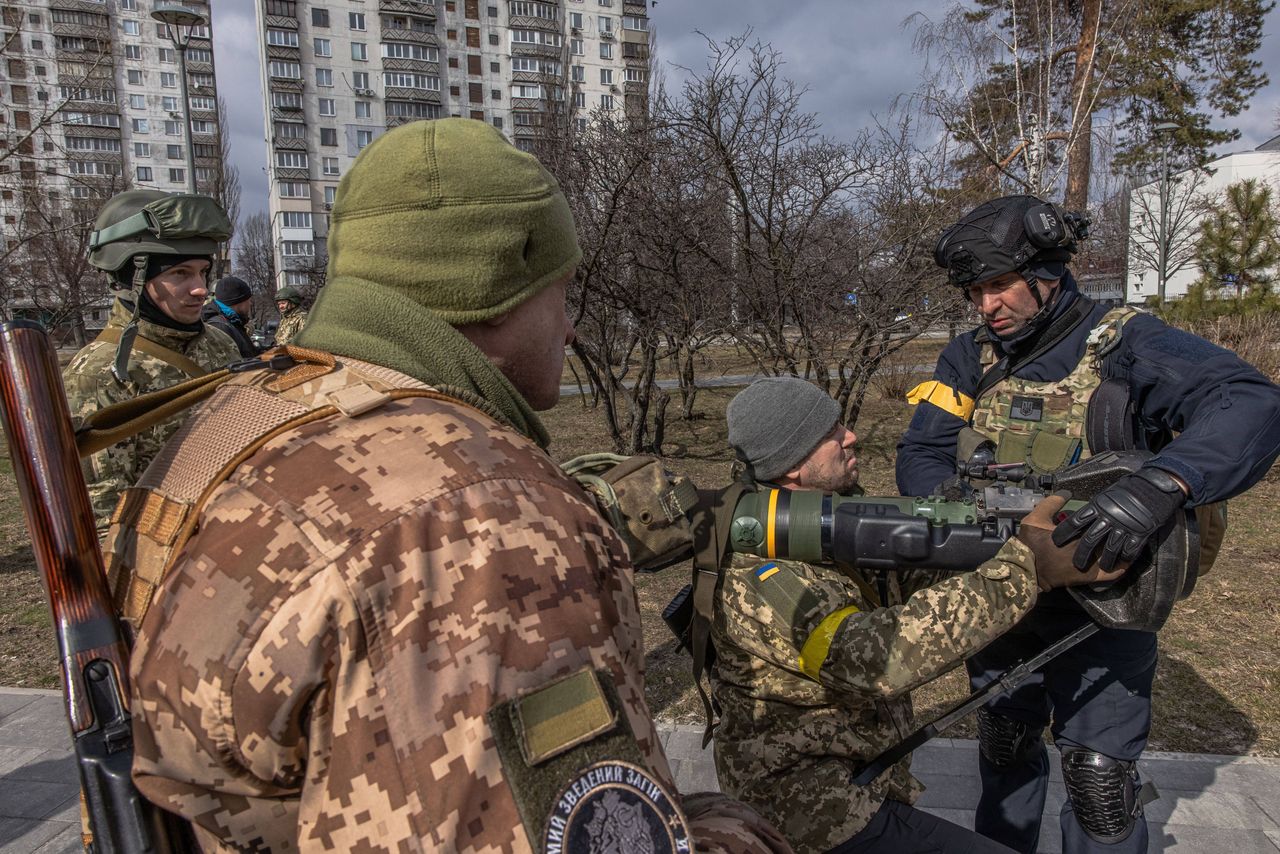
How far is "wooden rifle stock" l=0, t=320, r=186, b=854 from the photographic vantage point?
0.85 m

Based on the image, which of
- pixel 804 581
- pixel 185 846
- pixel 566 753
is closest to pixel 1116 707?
pixel 804 581

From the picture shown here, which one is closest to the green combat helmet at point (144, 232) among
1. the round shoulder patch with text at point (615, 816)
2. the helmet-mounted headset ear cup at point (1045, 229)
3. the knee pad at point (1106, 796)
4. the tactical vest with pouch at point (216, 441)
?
the tactical vest with pouch at point (216, 441)

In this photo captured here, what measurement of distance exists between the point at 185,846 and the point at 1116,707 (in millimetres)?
2495

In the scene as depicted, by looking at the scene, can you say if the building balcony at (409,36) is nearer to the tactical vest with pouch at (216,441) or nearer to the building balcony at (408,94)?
the building balcony at (408,94)

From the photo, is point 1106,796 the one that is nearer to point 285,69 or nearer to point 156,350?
point 156,350

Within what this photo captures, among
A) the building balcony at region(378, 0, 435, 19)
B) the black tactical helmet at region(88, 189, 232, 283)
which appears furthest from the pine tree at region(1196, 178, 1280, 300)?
the building balcony at region(378, 0, 435, 19)

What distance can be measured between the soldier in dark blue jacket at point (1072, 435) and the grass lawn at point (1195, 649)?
1.20m

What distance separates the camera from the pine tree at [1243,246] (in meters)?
13.5

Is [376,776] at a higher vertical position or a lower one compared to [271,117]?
lower

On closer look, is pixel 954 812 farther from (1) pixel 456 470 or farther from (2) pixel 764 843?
(1) pixel 456 470

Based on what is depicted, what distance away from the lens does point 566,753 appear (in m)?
0.73

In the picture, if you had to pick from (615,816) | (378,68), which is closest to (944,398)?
(615,816)

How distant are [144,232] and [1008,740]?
3634mm

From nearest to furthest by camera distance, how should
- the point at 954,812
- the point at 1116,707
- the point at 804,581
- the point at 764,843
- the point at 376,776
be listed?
the point at 376,776 → the point at 764,843 → the point at 804,581 → the point at 1116,707 → the point at 954,812
